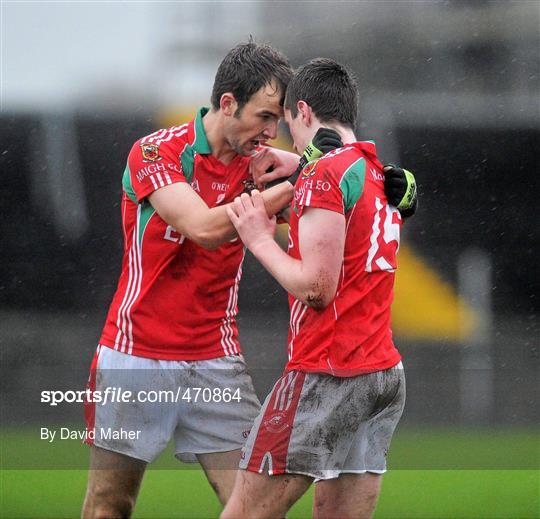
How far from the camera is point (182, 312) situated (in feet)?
8.79

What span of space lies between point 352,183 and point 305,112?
0.25 metres

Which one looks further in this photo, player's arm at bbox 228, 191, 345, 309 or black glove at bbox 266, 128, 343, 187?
black glove at bbox 266, 128, 343, 187

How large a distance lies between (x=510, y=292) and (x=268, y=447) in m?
4.52

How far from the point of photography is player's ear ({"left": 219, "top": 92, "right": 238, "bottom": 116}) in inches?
104

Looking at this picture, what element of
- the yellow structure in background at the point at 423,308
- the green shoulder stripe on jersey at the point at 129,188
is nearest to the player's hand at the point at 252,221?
the green shoulder stripe on jersey at the point at 129,188

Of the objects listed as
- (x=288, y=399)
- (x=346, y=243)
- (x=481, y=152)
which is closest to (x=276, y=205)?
(x=346, y=243)

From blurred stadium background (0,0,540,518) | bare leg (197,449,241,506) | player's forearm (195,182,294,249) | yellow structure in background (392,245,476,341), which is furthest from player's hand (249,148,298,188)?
yellow structure in background (392,245,476,341)

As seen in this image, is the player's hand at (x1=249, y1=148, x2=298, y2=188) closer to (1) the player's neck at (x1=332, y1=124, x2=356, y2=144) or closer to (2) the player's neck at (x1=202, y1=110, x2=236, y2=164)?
(2) the player's neck at (x1=202, y1=110, x2=236, y2=164)

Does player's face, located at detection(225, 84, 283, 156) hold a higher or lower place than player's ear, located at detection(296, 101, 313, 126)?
lower

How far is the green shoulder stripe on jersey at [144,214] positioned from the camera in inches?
103

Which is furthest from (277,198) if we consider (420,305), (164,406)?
(420,305)

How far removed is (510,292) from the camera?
6.38 metres

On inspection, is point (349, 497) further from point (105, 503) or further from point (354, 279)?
point (105, 503)

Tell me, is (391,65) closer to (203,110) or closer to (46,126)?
(46,126)
